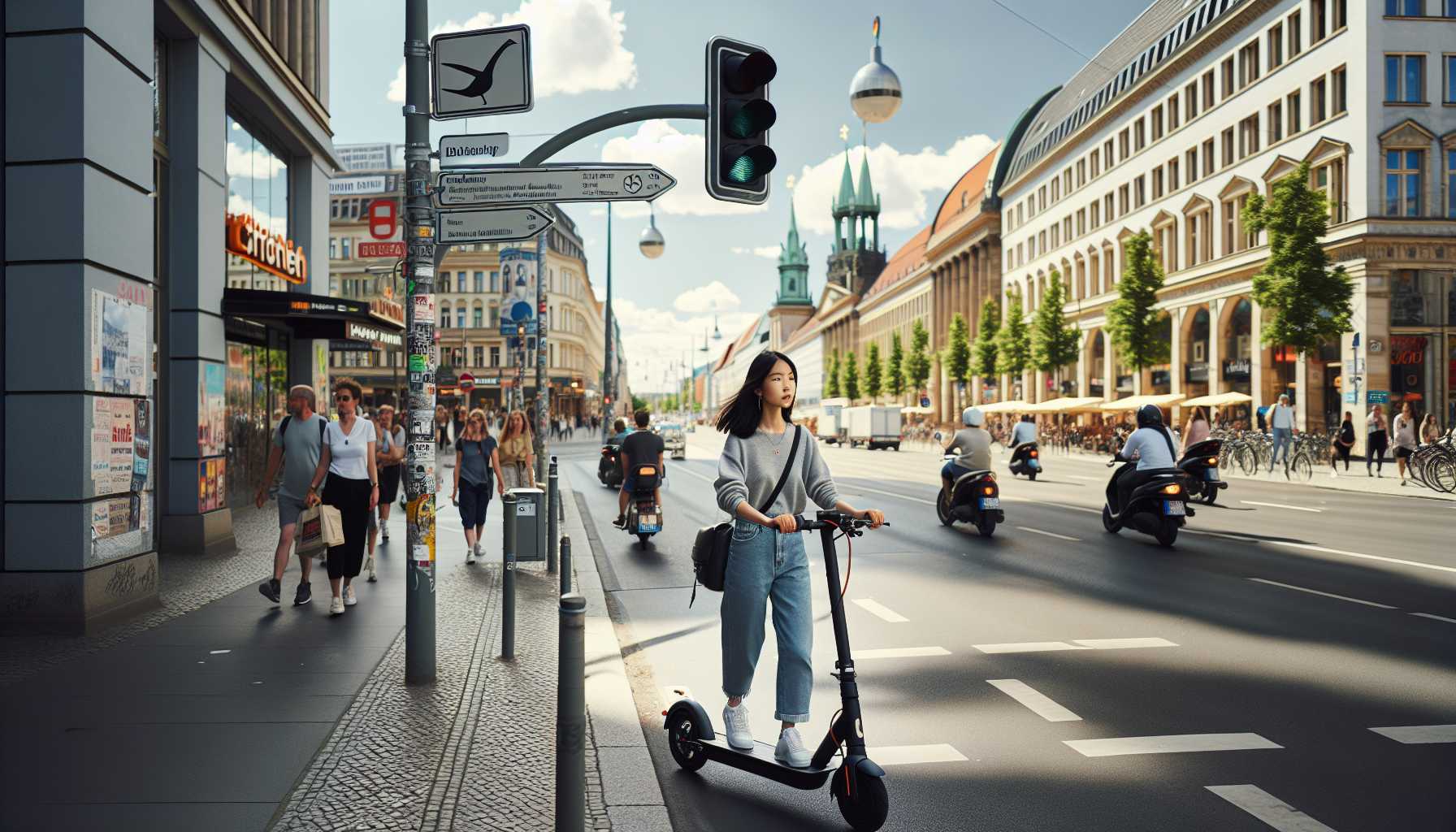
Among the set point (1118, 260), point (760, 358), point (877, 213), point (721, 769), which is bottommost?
point (721, 769)

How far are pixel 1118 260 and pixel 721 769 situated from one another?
55.8 meters

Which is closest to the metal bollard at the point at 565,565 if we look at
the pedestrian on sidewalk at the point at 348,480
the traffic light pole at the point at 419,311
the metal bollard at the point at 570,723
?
the traffic light pole at the point at 419,311

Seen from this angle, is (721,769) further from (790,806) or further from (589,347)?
(589,347)

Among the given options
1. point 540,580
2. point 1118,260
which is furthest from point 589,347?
point 540,580

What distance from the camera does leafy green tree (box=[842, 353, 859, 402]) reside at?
384 feet

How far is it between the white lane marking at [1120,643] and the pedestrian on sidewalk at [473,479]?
679 cm

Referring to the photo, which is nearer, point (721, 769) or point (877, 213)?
point (721, 769)

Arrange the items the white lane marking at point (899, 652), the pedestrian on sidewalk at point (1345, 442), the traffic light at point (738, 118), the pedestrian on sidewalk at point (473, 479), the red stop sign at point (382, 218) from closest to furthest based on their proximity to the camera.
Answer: the traffic light at point (738, 118) < the white lane marking at point (899, 652) < the pedestrian on sidewalk at point (473, 479) < the red stop sign at point (382, 218) < the pedestrian on sidewalk at point (1345, 442)

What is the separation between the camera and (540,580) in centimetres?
1014

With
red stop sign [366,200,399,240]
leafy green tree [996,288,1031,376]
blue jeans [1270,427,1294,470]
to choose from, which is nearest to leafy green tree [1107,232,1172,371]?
blue jeans [1270,427,1294,470]

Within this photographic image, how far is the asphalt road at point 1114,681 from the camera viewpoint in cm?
428

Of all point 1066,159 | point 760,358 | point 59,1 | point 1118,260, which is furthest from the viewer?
point 1066,159

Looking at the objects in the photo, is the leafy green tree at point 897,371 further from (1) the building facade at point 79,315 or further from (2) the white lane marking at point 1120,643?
(1) the building facade at point 79,315

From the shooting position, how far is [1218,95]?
4534 centimetres
